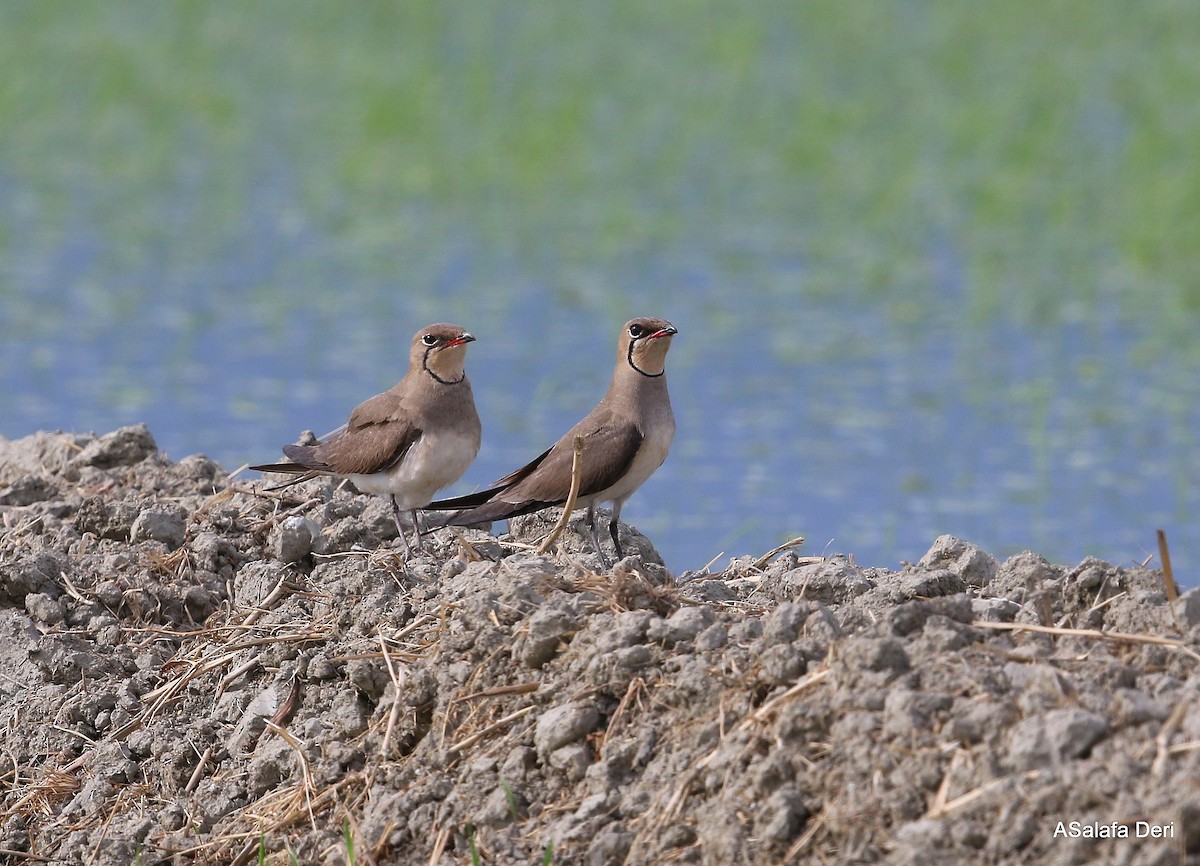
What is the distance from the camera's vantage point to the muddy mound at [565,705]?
392cm

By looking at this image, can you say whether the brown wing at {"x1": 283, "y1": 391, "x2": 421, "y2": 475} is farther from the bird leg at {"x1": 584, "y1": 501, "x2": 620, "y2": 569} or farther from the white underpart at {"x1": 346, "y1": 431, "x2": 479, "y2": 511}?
the bird leg at {"x1": 584, "y1": 501, "x2": 620, "y2": 569}

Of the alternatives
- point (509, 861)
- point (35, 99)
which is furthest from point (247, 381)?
point (35, 99)

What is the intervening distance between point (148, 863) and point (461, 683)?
1.04 meters

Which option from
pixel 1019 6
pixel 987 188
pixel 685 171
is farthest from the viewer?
pixel 1019 6

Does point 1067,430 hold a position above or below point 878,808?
above

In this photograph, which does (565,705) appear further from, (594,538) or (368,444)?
(368,444)

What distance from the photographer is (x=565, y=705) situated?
461 cm

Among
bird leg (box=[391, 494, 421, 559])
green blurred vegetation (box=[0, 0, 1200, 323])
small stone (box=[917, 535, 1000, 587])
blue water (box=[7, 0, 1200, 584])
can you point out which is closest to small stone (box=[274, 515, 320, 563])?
bird leg (box=[391, 494, 421, 559])

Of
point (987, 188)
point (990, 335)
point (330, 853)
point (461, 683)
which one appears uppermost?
point (987, 188)

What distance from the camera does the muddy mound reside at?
392 centimetres

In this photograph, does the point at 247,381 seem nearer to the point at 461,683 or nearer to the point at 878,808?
the point at 461,683

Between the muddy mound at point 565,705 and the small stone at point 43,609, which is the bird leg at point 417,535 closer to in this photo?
the muddy mound at point 565,705

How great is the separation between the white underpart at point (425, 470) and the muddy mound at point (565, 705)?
0.20 metres

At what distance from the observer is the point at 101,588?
6.05 metres
